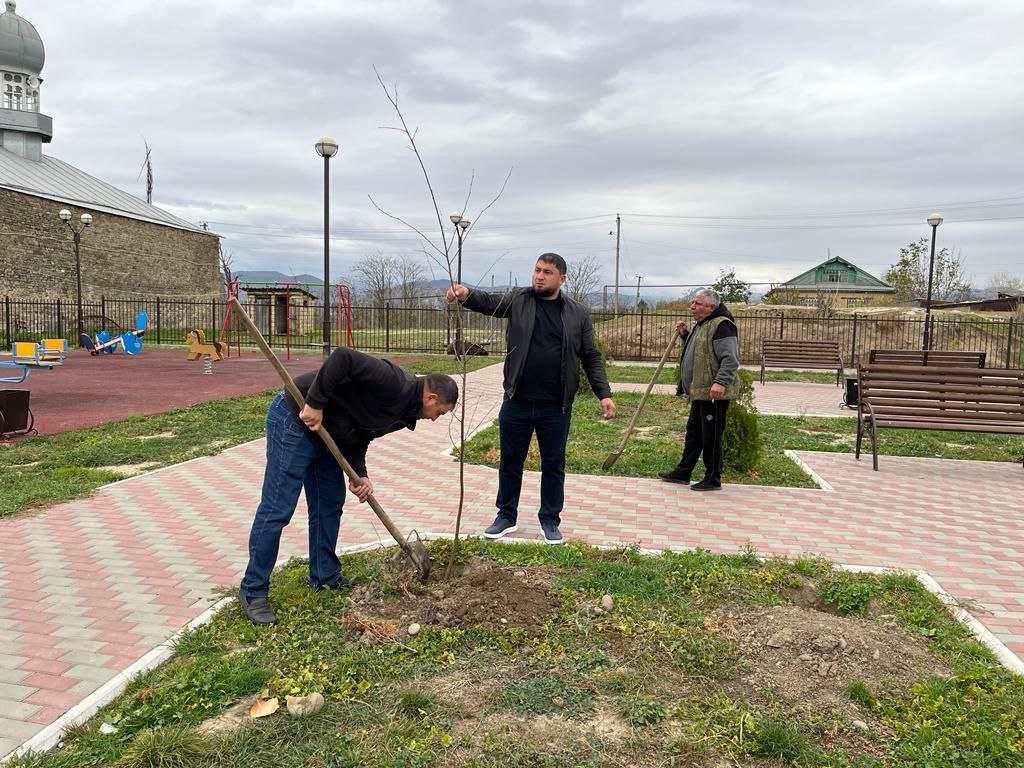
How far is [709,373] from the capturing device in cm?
566

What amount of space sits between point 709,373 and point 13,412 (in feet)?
23.9

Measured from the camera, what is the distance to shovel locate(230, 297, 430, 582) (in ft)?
9.73

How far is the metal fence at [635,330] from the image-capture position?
2102cm

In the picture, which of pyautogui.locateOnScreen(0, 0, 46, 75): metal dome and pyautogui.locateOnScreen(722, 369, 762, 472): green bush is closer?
pyautogui.locateOnScreen(722, 369, 762, 472): green bush

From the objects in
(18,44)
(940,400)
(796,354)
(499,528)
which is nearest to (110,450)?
(499,528)

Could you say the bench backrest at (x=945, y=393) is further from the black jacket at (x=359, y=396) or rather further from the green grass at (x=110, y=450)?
the green grass at (x=110, y=450)

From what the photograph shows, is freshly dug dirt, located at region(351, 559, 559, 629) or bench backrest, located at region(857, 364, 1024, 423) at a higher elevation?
bench backrest, located at region(857, 364, 1024, 423)

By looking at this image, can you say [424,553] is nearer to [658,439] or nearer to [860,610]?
[860,610]

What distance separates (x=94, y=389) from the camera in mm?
12695

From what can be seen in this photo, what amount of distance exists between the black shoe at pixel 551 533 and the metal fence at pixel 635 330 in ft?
38.6

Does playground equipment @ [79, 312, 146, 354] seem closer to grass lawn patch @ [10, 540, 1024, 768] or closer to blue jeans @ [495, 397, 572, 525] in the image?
blue jeans @ [495, 397, 572, 525]

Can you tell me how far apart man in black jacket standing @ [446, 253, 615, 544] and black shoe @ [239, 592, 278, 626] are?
5.19 ft

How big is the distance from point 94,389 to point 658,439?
404 inches

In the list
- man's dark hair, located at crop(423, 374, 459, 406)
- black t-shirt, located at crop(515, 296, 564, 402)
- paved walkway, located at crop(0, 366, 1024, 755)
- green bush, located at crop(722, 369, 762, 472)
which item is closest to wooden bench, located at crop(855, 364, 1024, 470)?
paved walkway, located at crop(0, 366, 1024, 755)
